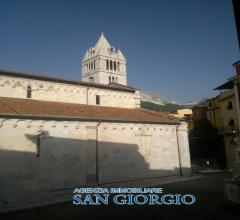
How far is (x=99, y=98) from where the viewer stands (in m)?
23.9

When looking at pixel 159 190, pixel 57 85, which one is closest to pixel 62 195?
pixel 159 190

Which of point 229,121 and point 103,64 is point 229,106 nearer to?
point 229,121

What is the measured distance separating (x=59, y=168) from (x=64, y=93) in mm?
8441

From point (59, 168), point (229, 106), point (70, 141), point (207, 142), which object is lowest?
point (59, 168)

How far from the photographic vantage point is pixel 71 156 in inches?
639

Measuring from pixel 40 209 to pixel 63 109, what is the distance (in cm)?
751

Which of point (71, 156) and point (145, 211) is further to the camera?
point (71, 156)

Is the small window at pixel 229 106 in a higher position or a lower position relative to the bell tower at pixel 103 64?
lower

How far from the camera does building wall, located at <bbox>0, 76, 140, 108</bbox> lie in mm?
19469

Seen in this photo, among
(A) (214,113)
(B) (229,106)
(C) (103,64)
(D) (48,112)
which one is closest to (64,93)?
(D) (48,112)

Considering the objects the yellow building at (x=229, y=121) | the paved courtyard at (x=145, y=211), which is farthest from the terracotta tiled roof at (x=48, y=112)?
the yellow building at (x=229, y=121)

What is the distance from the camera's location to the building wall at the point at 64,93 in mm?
19469

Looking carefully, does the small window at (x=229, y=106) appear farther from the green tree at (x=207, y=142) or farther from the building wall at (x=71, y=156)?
the building wall at (x=71, y=156)

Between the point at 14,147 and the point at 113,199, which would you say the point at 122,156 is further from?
the point at 14,147
